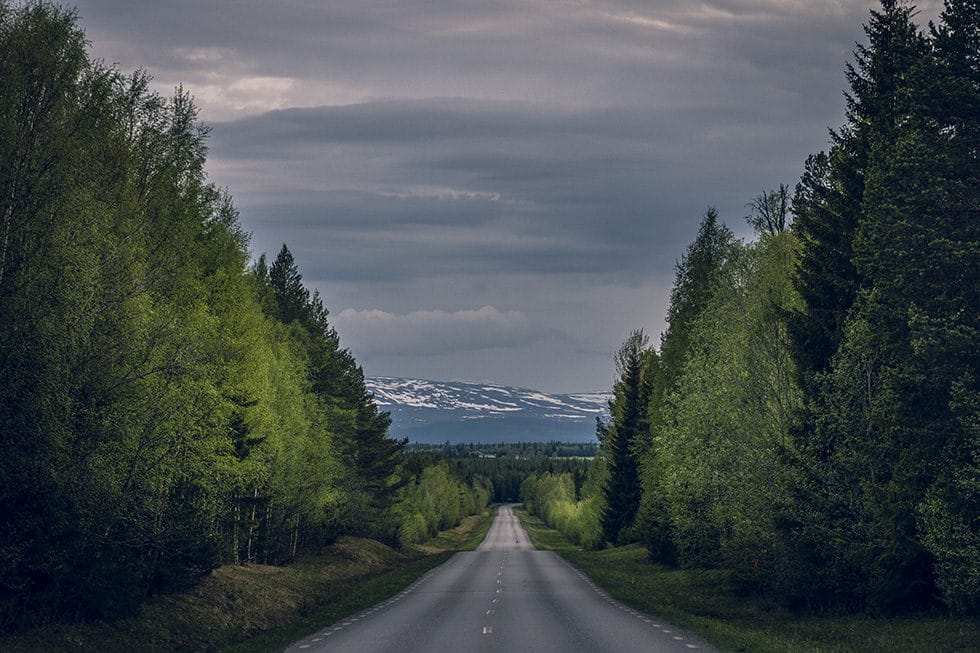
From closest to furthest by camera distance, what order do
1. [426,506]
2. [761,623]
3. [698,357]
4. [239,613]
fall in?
[761,623]
[239,613]
[698,357]
[426,506]

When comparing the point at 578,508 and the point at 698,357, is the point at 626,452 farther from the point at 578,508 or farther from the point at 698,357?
the point at 578,508

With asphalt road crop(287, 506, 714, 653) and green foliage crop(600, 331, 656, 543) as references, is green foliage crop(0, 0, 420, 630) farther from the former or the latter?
green foliage crop(600, 331, 656, 543)

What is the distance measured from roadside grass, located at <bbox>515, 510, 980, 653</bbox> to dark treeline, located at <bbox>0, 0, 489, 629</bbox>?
1415cm

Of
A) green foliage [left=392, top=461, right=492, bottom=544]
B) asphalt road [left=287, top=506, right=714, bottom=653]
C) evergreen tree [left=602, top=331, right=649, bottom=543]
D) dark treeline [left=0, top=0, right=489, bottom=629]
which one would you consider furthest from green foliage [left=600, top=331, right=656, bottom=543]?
dark treeline [left=0, top=0, right=489, bottom=629]

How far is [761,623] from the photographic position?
31.5 meters

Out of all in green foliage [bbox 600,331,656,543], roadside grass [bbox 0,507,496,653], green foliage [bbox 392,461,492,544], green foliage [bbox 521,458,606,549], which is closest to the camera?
roadside grass [bbox 0,507,496,653]

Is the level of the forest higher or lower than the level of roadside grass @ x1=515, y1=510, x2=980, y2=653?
higher

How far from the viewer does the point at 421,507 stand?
398 feet

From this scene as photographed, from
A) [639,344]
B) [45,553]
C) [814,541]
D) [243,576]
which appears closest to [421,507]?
[639,344]

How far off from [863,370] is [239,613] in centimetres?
2073

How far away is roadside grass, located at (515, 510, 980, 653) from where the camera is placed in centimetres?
2298

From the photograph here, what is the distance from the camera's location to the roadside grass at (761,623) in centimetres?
2298

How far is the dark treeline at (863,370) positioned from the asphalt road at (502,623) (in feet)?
17.6

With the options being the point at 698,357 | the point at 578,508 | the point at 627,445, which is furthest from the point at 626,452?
the point at 578,508
